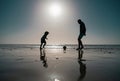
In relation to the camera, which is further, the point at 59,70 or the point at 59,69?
the point at 59,69

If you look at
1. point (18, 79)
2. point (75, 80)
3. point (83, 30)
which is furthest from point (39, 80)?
point (83, 30)

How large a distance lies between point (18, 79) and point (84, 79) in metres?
1.47

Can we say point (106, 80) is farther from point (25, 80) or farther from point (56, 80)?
point (25, 80)

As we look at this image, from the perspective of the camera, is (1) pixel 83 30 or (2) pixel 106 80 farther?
(1) pixel 83 30

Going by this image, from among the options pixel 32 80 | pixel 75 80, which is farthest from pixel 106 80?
pixel 32 80

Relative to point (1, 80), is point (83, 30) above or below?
above

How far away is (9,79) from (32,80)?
559mm

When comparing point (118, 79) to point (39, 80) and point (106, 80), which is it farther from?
point (39, 80)

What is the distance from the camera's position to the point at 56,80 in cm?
381

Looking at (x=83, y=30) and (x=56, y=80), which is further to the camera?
(x=83, y=30)

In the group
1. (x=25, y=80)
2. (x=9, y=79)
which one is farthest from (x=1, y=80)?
(x=25, y=80)

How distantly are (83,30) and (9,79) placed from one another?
13494mm

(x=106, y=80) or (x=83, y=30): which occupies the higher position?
(x=83, y=30)

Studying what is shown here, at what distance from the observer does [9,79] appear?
12.9 ft
